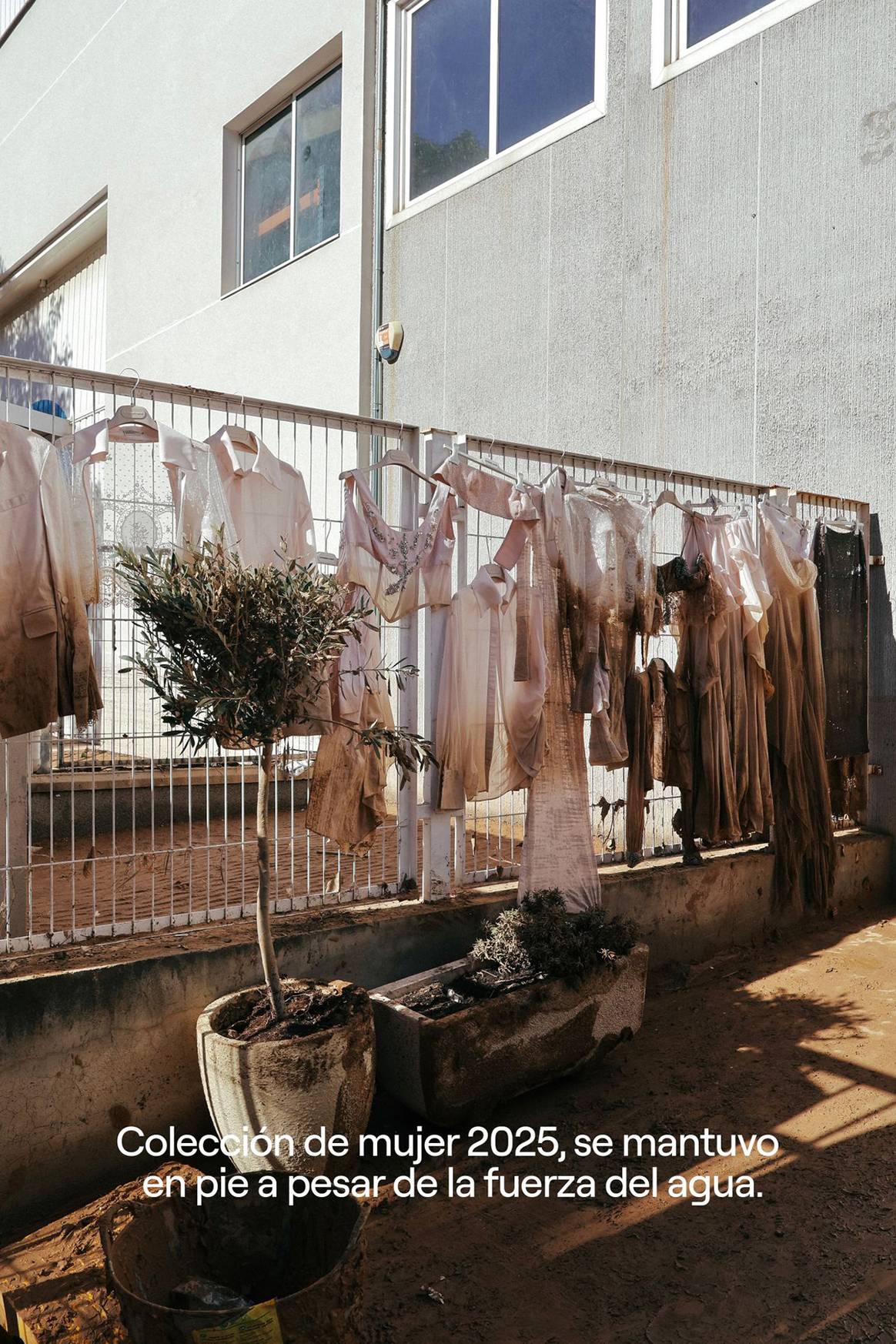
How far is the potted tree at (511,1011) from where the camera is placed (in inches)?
134

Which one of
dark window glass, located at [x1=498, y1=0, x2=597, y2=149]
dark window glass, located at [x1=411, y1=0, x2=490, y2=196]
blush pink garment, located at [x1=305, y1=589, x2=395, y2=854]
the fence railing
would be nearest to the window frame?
→ dark window glass, located at [x1=411, y1=0, x2=490, y2=196]

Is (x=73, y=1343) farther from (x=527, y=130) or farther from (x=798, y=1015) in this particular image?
(x=527, y=130)

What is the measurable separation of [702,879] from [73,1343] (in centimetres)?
347

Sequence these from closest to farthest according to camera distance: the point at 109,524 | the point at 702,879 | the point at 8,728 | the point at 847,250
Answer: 1. the point at 8,728
2. the point at 109,524
3. the point at 702,879
4. the point at 847,250

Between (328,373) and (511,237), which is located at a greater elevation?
(511,237)

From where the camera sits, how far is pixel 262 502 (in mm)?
3744

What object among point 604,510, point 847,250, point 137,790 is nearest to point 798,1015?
point 604,510

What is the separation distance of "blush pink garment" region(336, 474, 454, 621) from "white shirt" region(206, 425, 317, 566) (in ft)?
0.53

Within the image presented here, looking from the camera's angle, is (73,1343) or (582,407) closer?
(73,1343)

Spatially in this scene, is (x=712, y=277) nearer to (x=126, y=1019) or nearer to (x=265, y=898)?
(x=265, y=898)

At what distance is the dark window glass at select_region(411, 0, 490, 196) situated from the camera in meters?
8.34

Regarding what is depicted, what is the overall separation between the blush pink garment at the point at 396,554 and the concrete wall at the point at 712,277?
3.13 metres

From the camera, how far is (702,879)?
5.12 metres

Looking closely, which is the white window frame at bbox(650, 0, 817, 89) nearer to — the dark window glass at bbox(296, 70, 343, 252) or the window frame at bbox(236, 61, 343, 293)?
→ the window frame at bbox(236, 61, 343, 293)
